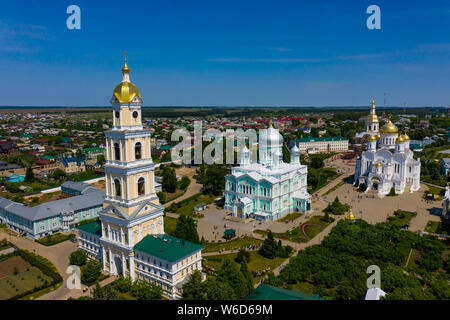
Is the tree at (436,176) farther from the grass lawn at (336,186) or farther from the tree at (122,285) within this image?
the tree at (122,285)

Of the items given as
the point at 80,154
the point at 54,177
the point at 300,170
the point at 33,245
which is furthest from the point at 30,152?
the point at 300,170

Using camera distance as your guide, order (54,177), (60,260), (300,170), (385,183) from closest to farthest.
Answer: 1. (60,260)
2. (300,170)
3. (385,183)
4. (54,177)

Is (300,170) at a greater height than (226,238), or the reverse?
(300,170)

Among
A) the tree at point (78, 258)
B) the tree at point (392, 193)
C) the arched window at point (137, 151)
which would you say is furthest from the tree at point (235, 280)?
the tree at point (392, 193)

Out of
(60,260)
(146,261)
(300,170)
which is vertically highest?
(300,170)

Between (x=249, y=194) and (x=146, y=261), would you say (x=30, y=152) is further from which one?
(x=146, y=261)

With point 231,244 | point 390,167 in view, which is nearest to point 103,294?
point 231,244
